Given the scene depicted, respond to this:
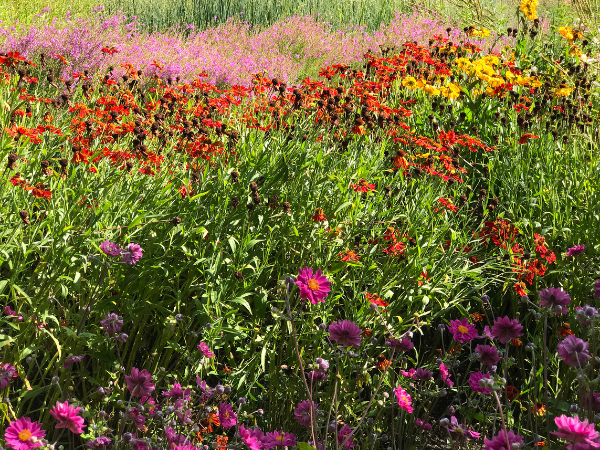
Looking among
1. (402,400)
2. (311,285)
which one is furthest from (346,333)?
(402,400)

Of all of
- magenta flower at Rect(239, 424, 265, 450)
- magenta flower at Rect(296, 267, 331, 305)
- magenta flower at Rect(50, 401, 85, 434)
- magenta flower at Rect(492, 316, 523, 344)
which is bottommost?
magenta flower at Rect(239, 424, 265, 450)

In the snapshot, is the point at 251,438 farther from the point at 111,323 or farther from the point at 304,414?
the point at 111,323

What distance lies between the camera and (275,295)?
90.7 inches

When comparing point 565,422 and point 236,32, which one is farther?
point 236,32

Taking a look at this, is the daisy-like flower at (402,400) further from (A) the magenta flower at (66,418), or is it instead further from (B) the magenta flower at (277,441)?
(A) the magenta flower at (66,418)

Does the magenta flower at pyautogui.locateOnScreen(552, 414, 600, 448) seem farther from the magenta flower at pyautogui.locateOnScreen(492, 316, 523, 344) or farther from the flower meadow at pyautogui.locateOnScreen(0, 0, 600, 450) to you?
the magenta flower at pyautogui.locateOnScreen(492, 316, 523, 344)

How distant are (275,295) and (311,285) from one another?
2.77ft

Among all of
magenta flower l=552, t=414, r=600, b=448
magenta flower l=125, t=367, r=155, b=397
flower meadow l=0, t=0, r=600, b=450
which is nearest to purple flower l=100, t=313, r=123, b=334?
flower meadow l=0, t=0, r=600, b=450

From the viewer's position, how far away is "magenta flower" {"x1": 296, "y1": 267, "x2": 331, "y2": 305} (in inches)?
56.7

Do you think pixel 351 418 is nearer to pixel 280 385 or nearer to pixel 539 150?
pixel 280 385

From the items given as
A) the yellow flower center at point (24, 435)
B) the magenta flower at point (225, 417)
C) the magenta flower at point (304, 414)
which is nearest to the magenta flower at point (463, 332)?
the magenta flower at point (304, 414)

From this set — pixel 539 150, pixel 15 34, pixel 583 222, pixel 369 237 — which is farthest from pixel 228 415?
pixel 15 34

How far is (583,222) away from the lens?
271cm

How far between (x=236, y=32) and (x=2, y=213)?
725cm
